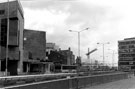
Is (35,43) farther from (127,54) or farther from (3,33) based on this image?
(3,33)

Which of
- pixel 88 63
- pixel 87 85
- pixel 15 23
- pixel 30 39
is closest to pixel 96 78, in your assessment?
pixel 87 85

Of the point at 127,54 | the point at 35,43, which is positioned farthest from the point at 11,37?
the point at 127,54

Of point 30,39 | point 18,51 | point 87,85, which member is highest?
point 30,39

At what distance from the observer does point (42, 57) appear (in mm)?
134625

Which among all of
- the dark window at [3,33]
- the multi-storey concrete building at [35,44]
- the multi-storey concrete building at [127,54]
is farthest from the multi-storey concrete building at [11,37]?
the multi-storey concrete building at [127,54]

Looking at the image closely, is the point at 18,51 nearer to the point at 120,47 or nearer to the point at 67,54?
the point at 120,47

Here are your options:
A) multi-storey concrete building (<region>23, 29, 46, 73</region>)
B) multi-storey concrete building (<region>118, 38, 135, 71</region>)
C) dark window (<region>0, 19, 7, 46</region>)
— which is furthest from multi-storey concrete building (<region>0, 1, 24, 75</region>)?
multi-storey concrete building (<region>118, 38, 135, 71</region>)

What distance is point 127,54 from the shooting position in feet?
413

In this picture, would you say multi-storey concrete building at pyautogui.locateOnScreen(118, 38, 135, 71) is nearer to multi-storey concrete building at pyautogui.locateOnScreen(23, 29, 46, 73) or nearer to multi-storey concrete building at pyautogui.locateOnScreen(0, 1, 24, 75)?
multi-storey concrete building at pyautogui.locateOnScreen(23, 29, 46, 73)

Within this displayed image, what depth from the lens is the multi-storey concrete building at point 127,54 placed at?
125500 millimetres

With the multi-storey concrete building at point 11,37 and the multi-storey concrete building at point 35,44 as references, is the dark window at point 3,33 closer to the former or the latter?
the multi-storey concrete building at point 11,37

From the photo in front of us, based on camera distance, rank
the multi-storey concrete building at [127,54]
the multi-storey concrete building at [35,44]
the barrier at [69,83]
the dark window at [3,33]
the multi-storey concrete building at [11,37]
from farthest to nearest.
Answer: the multi-storey concrete building at [35,44]
the multi-storey concrete building at [127,54]
the dark window at [3,33]
the multi-storey concrete building at [11,37]
the barrier at [69,83]

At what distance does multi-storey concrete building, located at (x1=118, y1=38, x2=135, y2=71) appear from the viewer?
12550 centimetres

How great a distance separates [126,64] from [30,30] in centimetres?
5169
